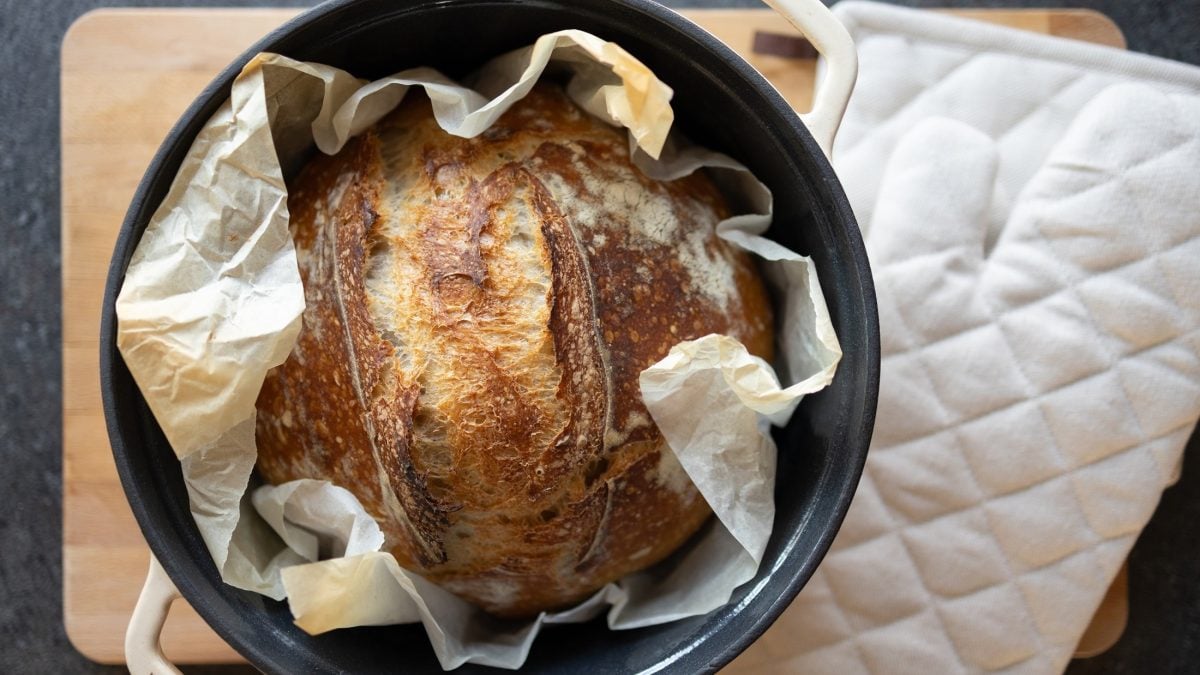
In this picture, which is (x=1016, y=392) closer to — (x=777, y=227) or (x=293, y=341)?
(x=777, y=227)

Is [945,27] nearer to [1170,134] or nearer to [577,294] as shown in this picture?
[1170,134]

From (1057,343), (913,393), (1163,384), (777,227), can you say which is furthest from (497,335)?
(1163,384)

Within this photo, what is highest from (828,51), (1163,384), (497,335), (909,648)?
(828,51)

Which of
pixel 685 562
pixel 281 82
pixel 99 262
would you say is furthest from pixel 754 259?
pixel 99 262

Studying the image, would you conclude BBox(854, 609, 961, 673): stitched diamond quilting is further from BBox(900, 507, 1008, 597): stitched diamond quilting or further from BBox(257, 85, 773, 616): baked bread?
BBox(257, 85, 773, 616): baked bread

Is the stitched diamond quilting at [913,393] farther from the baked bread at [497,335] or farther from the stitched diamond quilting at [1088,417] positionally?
the baked bread at [497,335]
